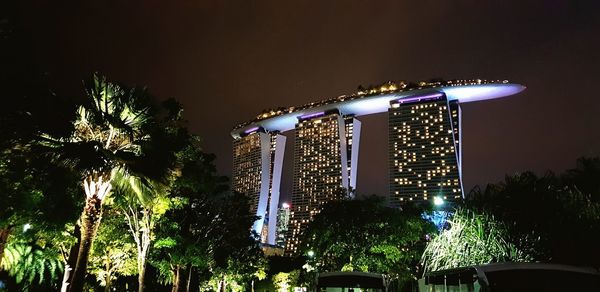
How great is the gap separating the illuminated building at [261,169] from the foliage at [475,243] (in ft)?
377

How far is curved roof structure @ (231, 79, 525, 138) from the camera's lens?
115312mm

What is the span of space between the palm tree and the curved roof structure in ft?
359

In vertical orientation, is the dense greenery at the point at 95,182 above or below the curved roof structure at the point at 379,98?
below

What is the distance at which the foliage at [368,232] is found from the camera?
31.1m

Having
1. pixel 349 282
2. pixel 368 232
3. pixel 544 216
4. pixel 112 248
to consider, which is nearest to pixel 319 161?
pixel 368 232

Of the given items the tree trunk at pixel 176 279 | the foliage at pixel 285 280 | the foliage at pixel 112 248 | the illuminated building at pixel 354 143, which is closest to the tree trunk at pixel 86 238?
the foliage at pixel 112 248

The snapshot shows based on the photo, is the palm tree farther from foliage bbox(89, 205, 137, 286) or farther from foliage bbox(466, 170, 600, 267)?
foliage bbox(466, 170, 600, 267)

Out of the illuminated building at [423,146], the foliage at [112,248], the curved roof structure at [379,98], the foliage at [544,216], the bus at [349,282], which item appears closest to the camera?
the foliage at [544,216]

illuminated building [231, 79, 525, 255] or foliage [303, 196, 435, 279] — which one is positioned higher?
illuminated building [231, 79, 525, 255]

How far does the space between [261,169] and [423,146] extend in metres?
50.0

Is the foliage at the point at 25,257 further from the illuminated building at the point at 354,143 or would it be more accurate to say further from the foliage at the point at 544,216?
the illuminated building at the point at 354,143

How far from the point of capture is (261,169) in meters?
145

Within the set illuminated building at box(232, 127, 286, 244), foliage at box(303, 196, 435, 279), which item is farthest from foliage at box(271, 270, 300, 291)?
illuminated building at box(232, 127, 286, 244)

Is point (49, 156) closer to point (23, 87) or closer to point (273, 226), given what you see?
point (23, 87)
